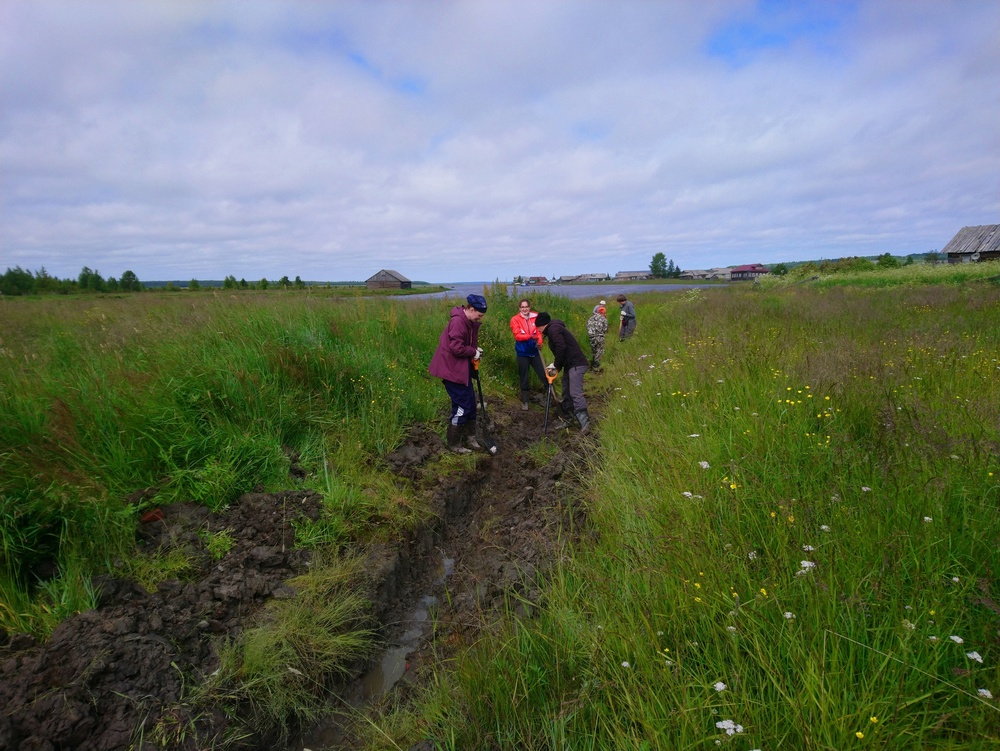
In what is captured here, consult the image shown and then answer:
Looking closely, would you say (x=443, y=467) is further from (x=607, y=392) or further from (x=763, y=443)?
(x=607, y=392)

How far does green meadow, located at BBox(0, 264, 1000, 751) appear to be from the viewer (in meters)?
1.84

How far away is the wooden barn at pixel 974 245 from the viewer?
113ft

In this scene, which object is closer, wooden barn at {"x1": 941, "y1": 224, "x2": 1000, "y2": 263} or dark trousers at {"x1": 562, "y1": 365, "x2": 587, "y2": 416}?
dark trousers at {"x1": 562, "y1": 365, "x2": 587, "y2": 416}

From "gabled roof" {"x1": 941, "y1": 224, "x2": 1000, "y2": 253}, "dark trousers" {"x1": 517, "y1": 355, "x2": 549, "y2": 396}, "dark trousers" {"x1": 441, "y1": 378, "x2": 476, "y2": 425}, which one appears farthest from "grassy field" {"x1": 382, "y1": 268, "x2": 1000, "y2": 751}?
"gabled roof" {"x1": 941, "y1": 224, "x2": 1000, "y2": 253}

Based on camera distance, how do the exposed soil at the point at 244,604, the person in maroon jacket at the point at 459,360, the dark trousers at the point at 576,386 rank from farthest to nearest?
the dark trousers at the point at 576,386 < the person in maroon jacket at the point at 459,360 < the exposed soil at the point at 244,604

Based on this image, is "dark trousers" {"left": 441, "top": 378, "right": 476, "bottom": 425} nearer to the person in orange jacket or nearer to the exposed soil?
the exposed soil

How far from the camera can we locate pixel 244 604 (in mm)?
3447

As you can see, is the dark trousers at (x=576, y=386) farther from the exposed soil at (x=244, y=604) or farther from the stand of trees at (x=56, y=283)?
the stand of trees at (x=56, y=283)

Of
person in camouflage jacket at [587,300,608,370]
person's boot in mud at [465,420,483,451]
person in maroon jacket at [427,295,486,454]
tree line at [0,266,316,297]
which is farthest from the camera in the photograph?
tree line at [0,266,316,297]

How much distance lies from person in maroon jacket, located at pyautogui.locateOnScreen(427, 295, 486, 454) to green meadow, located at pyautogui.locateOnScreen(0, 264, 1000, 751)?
81 cm

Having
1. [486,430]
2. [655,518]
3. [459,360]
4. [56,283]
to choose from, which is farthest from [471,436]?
[56,283]

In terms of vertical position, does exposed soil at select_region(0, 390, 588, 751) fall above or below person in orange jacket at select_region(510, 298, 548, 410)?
below

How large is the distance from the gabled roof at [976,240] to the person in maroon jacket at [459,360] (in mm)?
46898

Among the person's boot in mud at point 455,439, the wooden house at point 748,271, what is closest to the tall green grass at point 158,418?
the person's boot in mud at point 455,439
